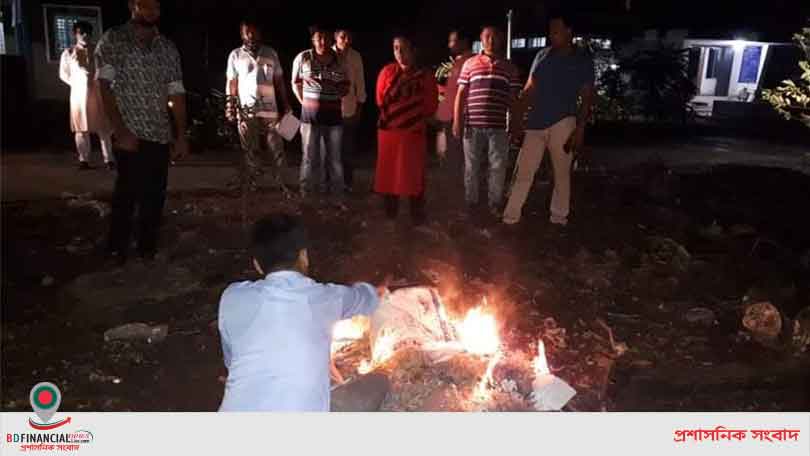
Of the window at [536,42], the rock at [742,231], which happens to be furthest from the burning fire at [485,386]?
the window at [536,42]

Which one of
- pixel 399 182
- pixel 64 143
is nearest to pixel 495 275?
pixel 399 182

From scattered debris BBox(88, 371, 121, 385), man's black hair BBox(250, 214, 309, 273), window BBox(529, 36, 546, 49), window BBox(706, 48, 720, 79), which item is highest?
window BBox(529, 36, 546, 49)

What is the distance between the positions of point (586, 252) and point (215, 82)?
397 inches

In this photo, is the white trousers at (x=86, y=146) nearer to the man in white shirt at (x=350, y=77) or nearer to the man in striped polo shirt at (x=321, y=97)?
the man in striped polo shirt at (x=321, y=97)

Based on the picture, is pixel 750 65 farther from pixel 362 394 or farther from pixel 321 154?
pixel 362 394

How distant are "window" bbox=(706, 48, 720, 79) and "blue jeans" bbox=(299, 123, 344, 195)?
18710 millimetres

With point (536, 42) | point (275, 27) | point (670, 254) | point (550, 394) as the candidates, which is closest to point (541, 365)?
point (550, 394)

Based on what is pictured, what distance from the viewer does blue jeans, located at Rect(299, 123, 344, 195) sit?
694 cm

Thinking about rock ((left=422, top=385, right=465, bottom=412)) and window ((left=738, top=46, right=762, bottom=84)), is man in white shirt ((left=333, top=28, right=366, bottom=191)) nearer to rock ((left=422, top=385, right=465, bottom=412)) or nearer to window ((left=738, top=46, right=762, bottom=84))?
rock ((left=422, top=385, right=465, bottom=412))

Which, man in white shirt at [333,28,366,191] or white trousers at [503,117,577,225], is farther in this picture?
man in white shirt at [333,28,366,191]

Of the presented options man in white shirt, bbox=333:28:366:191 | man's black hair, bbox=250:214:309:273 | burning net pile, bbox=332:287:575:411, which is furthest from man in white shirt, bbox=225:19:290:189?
man's black hair, bbox=250:214:309:273

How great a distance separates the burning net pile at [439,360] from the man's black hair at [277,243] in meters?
1.24

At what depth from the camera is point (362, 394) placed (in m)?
3.33
